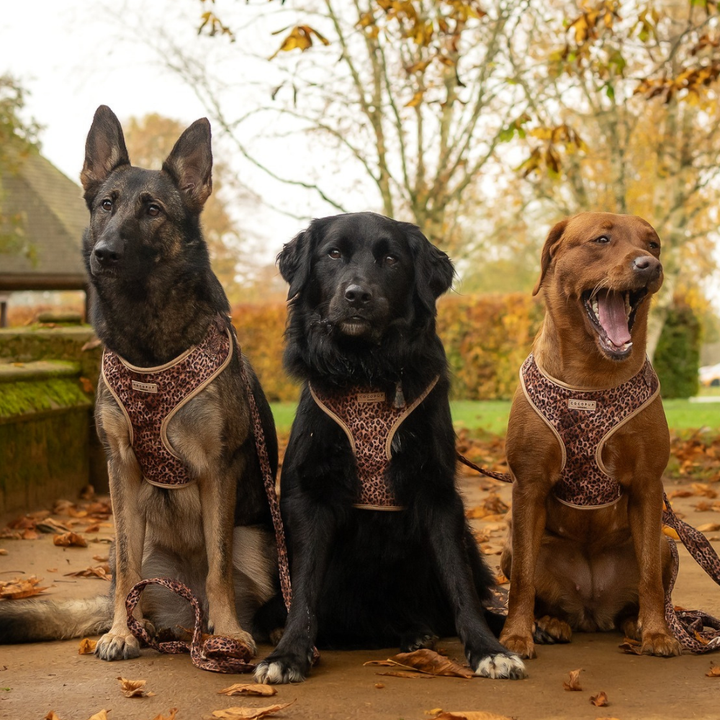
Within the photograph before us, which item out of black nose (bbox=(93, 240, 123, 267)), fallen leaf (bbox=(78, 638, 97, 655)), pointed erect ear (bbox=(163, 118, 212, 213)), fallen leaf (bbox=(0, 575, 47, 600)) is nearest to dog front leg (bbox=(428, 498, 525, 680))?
fallen leaf (bbox=(78, 638, 97, 655))

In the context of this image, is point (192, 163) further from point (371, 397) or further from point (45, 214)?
point (45, 214)

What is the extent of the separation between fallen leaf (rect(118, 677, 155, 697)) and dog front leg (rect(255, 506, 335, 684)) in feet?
1.32

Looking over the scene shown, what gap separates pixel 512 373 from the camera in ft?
63.2

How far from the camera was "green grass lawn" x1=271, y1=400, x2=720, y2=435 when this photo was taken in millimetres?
12641

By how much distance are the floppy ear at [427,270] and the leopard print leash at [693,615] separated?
2.33 ft

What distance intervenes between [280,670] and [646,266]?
2085 mm

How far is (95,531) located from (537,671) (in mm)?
3924

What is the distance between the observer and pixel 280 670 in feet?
10.5

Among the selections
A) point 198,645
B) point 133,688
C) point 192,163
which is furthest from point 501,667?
point 192,163

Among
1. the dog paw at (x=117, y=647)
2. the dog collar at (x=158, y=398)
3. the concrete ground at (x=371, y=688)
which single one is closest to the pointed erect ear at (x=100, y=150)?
the dog collar at (x=158, y=398)

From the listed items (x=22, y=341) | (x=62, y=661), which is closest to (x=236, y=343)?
(x=62, y=661)

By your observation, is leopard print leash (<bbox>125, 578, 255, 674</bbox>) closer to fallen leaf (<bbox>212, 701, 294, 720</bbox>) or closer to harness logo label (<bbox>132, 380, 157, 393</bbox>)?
fallen leaf (<bbox>212, 701, 294, 720</bbox>)

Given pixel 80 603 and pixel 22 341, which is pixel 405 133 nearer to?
pixel 22 341

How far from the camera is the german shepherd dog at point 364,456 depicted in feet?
11.8
